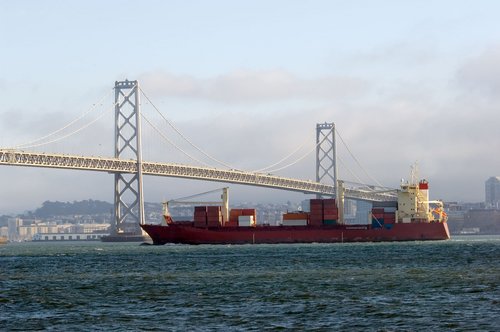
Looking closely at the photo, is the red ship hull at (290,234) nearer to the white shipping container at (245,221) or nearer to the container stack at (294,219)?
the container stack at (294,219)

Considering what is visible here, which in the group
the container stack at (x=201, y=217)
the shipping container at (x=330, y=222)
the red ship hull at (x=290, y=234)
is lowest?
the red ship hull at (x=290, y=234)

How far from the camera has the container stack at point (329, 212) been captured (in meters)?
105

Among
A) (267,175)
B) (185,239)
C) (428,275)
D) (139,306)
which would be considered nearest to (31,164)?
(185,239)

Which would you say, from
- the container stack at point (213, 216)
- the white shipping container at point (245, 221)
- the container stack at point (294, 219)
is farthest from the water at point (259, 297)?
the white shipping container at point (245, 221)

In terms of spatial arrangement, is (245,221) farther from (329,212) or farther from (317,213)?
(329,212)

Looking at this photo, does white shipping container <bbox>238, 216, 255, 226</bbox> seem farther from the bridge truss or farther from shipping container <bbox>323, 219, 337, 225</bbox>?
the bridge truss

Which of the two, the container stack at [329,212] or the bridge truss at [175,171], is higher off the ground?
the bridge truss at [175,171]

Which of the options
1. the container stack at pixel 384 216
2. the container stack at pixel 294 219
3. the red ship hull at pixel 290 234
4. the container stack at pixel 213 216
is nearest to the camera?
the red ship hull at pixel 290 234

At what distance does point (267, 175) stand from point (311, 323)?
103m

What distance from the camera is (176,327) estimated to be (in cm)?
2992

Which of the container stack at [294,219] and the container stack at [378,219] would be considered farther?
the container stack at [294,219]

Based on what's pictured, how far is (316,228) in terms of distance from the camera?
105 m

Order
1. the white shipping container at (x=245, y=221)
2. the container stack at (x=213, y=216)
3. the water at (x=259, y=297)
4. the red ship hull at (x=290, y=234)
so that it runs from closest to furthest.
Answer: the water at (x=259, y=297)
the red ship hull at (x=290, y=234)
the container stack at (x=213, y=216)
the white shipping container at (x=245, y=221)

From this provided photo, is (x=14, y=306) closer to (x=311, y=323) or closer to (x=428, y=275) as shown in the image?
(x=311, y=323)
